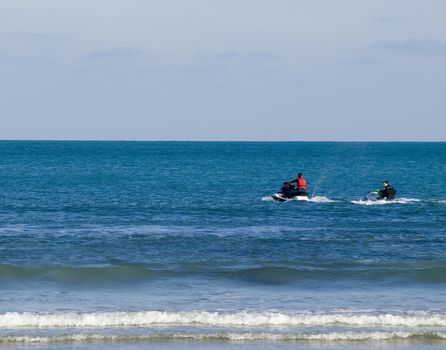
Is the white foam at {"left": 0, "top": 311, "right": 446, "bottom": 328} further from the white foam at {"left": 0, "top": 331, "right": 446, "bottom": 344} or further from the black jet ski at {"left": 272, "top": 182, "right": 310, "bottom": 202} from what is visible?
the black jet ski at {"left": 272, "top": 182, "right": 310, "bottom": 202}

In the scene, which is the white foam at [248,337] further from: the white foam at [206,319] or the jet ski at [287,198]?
the jet ski at [287,198]

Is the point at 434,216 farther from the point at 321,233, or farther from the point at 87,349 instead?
the point at 87,349

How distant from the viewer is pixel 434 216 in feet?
140

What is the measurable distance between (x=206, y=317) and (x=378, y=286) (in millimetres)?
6420

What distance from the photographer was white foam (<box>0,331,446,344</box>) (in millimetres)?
19062

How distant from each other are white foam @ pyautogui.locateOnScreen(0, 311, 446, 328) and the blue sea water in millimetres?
35

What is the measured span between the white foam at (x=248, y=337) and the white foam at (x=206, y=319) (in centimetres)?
83

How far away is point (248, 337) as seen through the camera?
63.7ft

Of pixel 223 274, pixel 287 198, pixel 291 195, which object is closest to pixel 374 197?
pixel 291 195

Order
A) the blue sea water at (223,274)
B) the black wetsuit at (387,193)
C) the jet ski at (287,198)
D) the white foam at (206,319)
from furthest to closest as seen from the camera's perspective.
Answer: the jet ski at (287,198), the black wetsuit at (387,193), the white foam at (206,319), the blue sea water at (223,274)

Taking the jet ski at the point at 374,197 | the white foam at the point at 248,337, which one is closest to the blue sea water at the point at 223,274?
the white foam at the point at 248,337

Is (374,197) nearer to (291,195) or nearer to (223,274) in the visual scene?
(291,195)

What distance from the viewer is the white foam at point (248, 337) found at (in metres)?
19.1

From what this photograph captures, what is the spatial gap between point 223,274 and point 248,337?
7563mm
